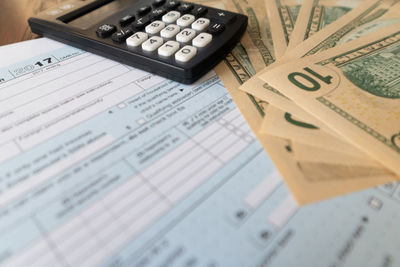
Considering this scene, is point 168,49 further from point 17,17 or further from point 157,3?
point 17,17

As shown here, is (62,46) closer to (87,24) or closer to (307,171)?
(87,24)

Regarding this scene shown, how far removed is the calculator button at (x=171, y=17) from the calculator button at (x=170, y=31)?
16 mm

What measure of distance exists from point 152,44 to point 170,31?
3cm

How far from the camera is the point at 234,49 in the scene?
0.38 m

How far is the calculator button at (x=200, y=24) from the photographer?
0.36m

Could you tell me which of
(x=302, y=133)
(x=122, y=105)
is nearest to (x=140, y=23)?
(x=122, y=105)

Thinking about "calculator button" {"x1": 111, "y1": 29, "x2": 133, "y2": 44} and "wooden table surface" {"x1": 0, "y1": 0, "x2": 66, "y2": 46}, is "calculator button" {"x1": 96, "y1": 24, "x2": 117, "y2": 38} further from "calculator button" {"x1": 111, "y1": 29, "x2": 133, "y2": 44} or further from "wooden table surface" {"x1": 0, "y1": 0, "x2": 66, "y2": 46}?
"wooden table surface" {"x1": 0, "y1": 0, "x2": 66, "y2": 46}

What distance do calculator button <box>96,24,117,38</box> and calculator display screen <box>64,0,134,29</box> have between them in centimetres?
4

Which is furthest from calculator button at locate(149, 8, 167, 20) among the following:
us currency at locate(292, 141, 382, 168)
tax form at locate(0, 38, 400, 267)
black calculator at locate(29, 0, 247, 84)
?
us currency at locate(292, 141, 382, 168)

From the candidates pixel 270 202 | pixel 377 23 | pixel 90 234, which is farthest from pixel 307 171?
pixel 377 23

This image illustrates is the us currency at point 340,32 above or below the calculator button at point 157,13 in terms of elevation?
below

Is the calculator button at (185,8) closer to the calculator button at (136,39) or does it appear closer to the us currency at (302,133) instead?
the calculator button at (136,39)

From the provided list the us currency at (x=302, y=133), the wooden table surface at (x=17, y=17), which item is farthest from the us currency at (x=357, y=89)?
the wooden table surface at (x=17, y=17)

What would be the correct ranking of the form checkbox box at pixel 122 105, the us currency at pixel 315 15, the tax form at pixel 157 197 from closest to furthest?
1. the tax form at pixel 157 197
2. the form checkbox box at pixel 122 105
3. the us currency at pixel 315 15
